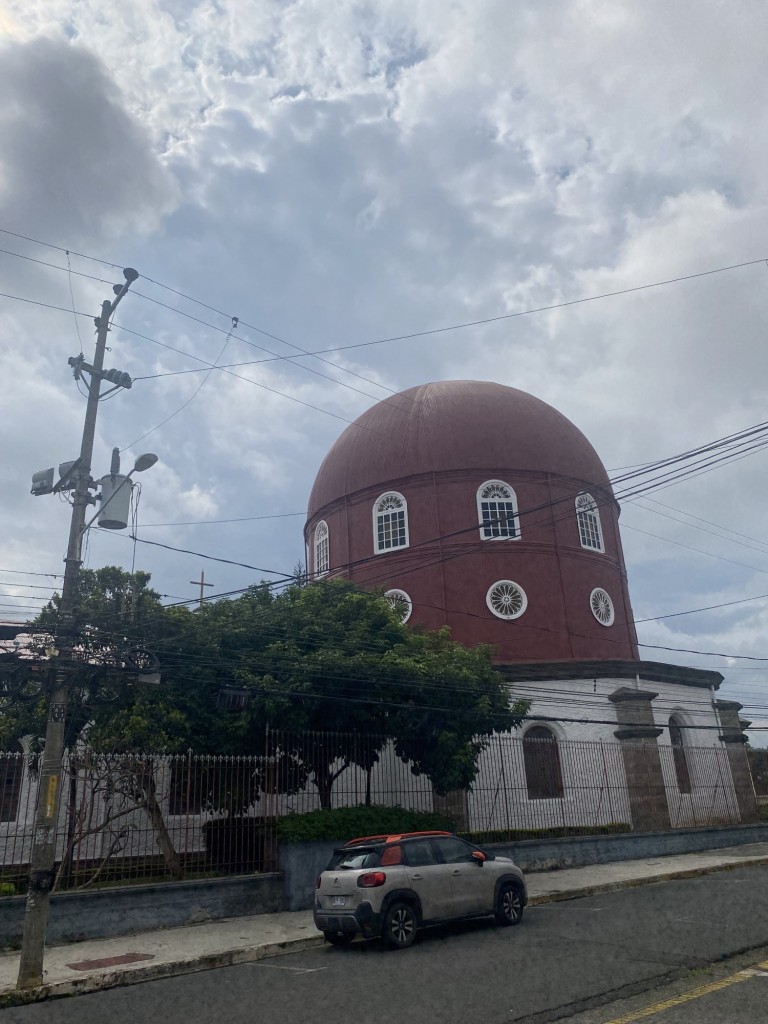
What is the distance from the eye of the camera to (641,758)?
2302 cm

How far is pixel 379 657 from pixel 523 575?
35.8ft

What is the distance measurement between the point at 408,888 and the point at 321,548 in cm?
2061

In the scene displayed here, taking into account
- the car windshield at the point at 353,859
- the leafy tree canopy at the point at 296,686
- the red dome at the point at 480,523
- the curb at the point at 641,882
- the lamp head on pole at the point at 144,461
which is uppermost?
the red dome at the point at 480,523

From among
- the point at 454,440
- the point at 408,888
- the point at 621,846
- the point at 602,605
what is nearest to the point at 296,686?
the point at 408,888

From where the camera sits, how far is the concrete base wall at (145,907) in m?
11.4

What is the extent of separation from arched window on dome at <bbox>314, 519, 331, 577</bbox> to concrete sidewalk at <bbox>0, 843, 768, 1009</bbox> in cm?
1596

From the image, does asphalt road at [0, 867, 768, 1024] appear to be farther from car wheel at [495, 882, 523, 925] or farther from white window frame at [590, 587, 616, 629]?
white window frame at [590, 587, 616, 629]

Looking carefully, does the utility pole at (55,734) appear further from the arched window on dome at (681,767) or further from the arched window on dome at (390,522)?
the arched window on dome at (681,767)

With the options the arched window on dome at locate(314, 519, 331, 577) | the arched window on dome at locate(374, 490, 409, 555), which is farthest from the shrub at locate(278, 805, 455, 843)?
the arched window on dome at locate(314, 519, 331, 577)

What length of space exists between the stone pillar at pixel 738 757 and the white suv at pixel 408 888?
1713 cm

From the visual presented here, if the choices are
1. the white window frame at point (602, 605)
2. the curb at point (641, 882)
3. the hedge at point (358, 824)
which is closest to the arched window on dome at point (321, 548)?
the white window frame at point (602, 605)

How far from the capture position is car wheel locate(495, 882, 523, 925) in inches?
455

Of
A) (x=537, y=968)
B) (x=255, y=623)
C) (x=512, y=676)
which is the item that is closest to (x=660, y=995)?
(x=537, y=968)

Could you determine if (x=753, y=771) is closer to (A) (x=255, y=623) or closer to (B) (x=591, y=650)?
(B) (x=591, y=650)
